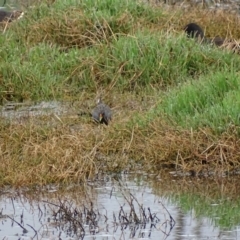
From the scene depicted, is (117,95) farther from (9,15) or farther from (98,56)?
(9,15)

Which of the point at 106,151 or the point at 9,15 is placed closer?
the point at 106,151

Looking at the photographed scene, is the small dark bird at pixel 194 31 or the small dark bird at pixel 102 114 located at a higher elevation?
the small dark bird at pixel 194 31

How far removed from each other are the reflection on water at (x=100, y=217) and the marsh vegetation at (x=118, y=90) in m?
0.35

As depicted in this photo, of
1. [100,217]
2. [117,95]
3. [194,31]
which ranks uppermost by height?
[194,31]

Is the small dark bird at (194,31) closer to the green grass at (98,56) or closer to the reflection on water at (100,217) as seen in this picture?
the green grass at (98,56)

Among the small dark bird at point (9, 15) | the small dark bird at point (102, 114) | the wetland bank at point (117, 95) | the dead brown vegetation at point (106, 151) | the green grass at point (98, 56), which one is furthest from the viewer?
the small dark bird at point (9, 15)

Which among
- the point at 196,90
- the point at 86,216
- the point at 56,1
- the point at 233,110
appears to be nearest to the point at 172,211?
the point at 86,216

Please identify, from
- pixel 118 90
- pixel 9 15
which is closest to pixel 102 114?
pixel 118 90

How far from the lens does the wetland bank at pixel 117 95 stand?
755 centimetres

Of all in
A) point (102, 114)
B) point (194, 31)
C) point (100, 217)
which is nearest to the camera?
point (100, 217)

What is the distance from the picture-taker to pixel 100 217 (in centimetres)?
623

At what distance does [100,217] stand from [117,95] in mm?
3709

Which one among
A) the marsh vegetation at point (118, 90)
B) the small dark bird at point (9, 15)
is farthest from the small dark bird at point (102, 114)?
the small dark bird at point (9, 15)

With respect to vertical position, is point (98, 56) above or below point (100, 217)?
above
